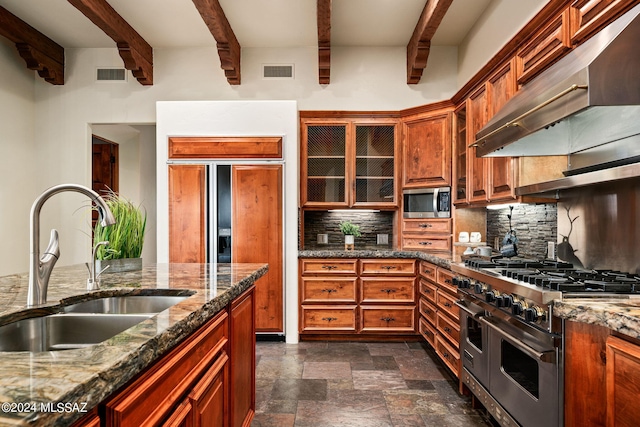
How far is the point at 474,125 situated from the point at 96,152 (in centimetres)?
545

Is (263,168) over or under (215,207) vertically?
over

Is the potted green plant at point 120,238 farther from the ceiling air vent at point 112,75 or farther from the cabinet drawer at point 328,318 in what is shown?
the ceiling air vent at point 112,75

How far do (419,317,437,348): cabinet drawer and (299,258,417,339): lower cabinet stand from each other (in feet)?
0.40

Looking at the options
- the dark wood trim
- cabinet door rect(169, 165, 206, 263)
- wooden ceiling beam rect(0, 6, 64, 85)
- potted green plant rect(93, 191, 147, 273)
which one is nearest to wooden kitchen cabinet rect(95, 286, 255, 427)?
potted green plant rect(93, 191, 147, 273)

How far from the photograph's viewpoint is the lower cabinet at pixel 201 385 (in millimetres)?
820

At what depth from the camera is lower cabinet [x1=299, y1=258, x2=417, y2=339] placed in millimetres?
3744

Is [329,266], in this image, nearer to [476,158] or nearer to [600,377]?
[476,158]

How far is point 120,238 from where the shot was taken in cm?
211

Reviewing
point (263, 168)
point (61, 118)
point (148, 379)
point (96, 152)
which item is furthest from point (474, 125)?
point (96, 152)

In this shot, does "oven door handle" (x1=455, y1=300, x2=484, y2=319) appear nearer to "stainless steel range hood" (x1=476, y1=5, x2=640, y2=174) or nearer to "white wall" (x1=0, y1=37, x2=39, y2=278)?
"stainless steel range hood" (x1=476, y1=5, x2=640, y2=174)

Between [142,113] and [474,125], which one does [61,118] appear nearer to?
[142,113]

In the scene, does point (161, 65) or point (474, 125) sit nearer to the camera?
point (474, 125)

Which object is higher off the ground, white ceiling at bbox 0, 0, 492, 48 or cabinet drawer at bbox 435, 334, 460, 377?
white ceiling at bbox 0, 0, 492, 48

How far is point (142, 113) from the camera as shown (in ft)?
14.9
